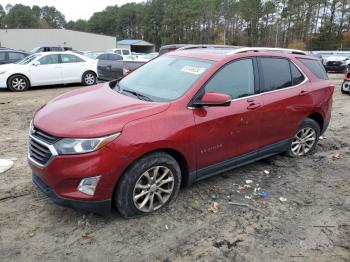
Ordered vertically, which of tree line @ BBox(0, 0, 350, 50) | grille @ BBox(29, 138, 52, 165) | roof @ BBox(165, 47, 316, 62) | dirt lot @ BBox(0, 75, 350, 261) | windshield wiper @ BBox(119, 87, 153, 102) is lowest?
dirt lot @ BBox(0, 75, 350, 261)

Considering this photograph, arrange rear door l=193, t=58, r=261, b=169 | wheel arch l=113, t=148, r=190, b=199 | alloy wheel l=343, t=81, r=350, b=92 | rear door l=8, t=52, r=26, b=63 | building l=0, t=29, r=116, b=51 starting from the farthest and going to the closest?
building l=0, t=29, r=116, b=51, rear door l=8, t=52, r=26, b=63, alloy wheel l=343, t=81, r=350, b=92, rear door l=193, t=58, r=261, b=169, wheel arch l=113, t=148, r=190, b=199

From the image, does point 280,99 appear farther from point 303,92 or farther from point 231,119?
point 231,119

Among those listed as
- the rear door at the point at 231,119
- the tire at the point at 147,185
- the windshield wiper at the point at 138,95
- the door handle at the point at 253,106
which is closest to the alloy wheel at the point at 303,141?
the rear door at the point at 231,119

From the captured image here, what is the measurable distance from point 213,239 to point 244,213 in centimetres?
67

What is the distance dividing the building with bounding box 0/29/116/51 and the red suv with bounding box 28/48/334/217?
57.0m

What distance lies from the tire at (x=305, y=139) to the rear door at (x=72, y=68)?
10291 mm

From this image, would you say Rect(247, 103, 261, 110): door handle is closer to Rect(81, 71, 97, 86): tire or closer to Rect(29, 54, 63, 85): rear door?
Rect(29, 54, 63, 85): rear door

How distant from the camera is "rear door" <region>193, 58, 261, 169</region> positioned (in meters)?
4.18

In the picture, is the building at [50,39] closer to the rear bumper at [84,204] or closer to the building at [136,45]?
the building at [136,45]

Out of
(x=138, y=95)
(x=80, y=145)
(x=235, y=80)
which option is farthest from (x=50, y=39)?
(x=80, y=145)

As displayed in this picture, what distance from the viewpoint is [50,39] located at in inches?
2283

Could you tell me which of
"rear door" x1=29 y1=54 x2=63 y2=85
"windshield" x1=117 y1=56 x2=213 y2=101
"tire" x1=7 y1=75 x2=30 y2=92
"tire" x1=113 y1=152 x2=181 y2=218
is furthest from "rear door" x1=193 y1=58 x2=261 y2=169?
"tire" x1=7 y1=75 x2=30 y2=92

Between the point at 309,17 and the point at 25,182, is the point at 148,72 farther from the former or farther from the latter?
the point at 309,17

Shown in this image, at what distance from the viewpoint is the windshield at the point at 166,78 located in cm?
427
